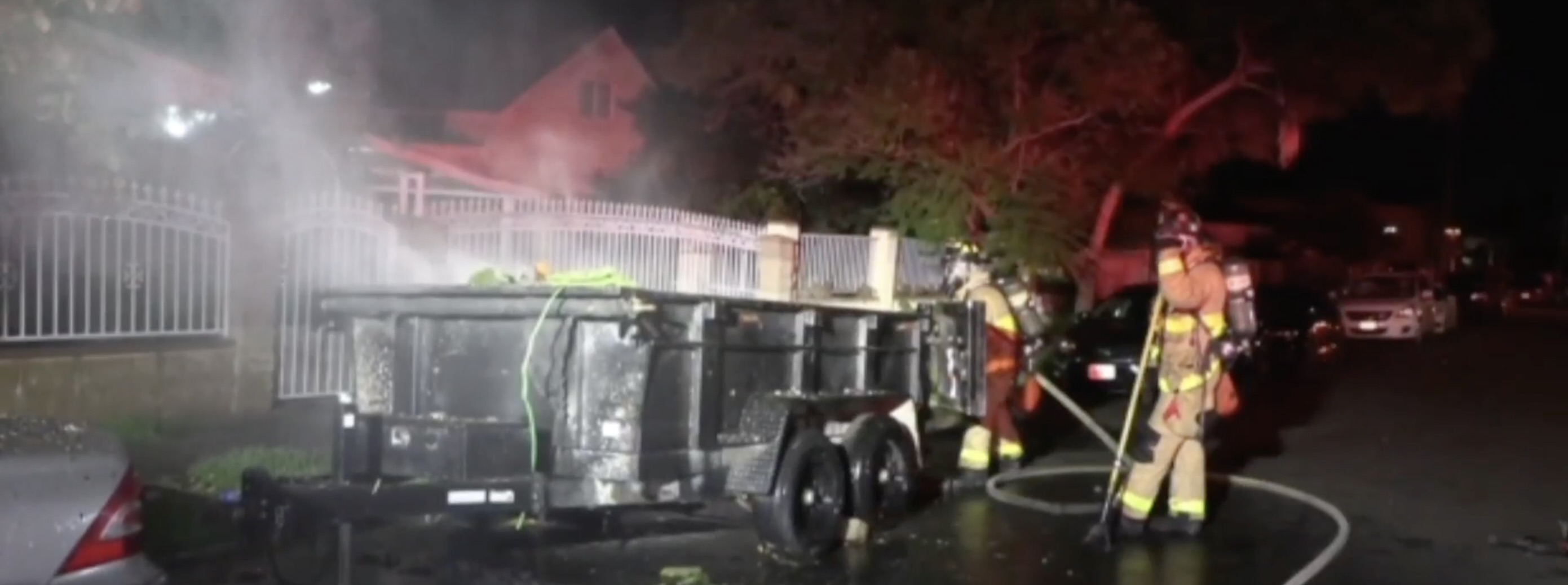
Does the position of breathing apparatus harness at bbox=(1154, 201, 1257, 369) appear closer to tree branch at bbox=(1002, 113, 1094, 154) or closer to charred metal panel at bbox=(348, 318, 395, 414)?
charred metal panel at bbox=(348, 318, 395, 414)

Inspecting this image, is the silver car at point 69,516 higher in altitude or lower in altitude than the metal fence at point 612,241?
lower

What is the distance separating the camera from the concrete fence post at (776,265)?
1741 cm

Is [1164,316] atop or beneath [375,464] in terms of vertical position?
atop

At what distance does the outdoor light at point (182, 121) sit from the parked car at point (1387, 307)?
19760mm

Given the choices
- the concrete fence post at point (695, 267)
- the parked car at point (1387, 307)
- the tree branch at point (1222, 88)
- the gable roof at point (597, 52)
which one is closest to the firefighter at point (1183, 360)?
the concrete fence post at point (695, 267)

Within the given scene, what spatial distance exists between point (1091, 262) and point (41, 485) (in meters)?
20.7

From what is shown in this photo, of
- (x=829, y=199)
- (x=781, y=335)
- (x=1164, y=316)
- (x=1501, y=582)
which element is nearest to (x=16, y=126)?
(x=781, y=335)

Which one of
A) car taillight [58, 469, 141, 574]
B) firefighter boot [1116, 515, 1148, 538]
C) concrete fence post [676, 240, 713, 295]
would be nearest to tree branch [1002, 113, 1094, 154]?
concrete fence post [676, 240, 713, 295]

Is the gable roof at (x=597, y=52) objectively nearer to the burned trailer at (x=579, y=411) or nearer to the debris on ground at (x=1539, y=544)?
the debris on ground at (x=1539, y=544)

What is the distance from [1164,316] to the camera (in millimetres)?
10062

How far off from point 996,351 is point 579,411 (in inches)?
185

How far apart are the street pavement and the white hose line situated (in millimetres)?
83

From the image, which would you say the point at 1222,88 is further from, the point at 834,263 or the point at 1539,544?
the point at 1539,544

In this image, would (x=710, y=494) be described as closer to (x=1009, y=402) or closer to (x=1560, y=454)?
(x=1009, y=402)
